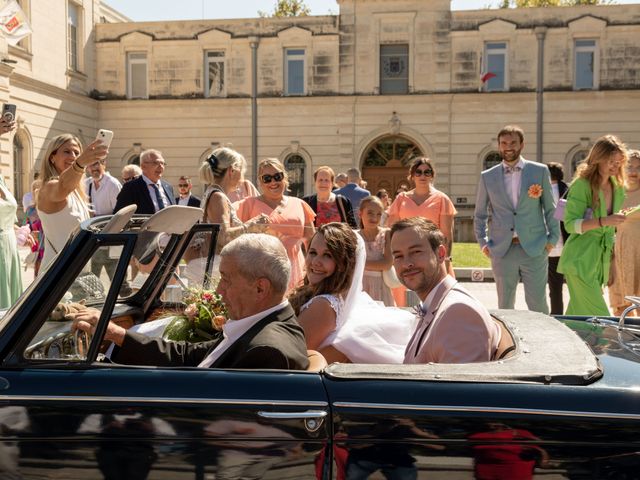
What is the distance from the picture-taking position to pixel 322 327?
3.44 m

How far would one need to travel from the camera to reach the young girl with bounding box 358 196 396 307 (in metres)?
7.55

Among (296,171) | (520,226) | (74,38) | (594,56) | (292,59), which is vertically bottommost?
(520,226)

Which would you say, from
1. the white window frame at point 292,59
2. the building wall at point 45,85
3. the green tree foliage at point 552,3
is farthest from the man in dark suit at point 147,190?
the green tree foliage at point 552,3

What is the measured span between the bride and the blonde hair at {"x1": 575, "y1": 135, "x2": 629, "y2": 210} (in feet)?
10.9

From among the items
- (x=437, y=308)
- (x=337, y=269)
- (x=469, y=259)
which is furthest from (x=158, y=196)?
(x=469, y=259)

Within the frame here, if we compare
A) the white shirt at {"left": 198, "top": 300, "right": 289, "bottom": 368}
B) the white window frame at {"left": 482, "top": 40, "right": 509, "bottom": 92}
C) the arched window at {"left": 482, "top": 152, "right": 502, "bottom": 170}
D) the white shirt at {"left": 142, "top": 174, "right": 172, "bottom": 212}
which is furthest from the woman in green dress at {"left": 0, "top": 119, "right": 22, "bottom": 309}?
the white window frame at {"left": 482, "top": 40, "right": 509, "bottom": 92}

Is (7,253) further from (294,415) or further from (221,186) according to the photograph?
(294,415)

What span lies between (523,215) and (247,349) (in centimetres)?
495

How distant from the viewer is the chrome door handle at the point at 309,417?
227 centimetres

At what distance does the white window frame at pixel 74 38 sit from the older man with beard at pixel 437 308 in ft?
96.3

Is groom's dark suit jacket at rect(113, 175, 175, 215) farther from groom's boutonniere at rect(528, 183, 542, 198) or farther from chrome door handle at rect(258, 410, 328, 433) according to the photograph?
chrome door handle at rect(258, 410, 328, 433)

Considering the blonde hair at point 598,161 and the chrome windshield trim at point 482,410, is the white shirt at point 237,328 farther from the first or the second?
the blonde hair at point 598,161

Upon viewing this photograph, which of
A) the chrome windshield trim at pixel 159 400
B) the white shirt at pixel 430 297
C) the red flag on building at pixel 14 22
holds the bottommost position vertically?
the chrome windshield trim at pixel 159 400

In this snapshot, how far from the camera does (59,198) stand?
18.6 ft
